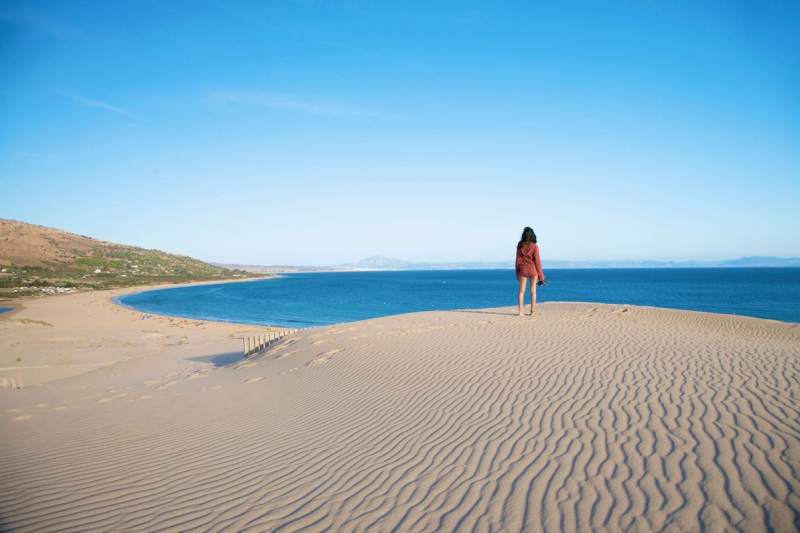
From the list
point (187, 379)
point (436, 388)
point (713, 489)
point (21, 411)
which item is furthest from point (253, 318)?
point (713, 489)

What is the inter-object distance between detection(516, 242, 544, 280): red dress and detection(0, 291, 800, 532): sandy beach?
7.25ft

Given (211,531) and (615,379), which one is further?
(615,379)

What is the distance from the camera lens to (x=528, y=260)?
13.3m

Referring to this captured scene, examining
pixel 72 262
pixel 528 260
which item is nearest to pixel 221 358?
pixel 528 260

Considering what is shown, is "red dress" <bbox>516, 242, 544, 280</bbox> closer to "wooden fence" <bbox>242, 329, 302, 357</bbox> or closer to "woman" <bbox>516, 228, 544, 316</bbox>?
"woman" <bbox>516, 228, 544, 316</bbox>

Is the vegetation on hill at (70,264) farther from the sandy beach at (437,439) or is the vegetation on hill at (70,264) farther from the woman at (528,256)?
the woman at (528,256)

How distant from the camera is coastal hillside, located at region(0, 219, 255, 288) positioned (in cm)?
5897

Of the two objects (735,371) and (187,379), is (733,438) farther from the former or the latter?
(187,379)

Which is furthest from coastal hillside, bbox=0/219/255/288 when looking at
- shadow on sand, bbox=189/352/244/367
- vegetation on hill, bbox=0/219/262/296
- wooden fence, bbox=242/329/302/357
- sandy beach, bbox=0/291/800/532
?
sandy beach, bbox=0/291/800/532

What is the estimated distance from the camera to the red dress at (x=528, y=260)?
13195mm

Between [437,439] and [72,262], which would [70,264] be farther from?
[437,439]

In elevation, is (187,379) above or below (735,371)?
below

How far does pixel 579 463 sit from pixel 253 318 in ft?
108

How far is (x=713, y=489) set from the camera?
12.3ft
